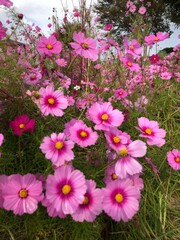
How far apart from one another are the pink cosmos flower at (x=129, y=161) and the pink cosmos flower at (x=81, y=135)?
0.39 ft

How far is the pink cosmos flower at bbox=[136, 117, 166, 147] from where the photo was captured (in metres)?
1.19

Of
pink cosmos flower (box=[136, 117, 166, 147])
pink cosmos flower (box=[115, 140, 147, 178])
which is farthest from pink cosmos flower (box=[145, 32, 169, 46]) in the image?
pink cosmos flower (box=[115, 140, 147, 178])

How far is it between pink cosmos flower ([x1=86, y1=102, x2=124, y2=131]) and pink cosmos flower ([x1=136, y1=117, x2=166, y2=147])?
95 millimetres

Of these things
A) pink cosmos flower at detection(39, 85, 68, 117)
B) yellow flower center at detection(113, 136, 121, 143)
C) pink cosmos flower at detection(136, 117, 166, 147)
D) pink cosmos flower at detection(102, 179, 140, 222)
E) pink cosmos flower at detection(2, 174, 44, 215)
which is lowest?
pink cosmos flower at detection(102, 179, 140, 222)

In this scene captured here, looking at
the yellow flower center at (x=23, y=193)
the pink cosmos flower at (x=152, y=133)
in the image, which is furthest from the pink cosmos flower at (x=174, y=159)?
the yellow flower center at (x=23, y=193)

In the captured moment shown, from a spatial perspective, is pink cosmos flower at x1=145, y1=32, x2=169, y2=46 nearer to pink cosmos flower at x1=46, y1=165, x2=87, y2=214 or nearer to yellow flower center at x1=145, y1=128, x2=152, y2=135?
yellow flower center at x1=145, y1=128, x2=152, y2=135

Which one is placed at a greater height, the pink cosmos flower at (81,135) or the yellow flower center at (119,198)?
the pink cosmos flower at (81,135)

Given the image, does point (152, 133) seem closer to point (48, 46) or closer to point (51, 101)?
point (51, 101)

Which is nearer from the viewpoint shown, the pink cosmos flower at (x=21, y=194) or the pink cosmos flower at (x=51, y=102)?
the pink cosmos flower at (x=21, y=194)

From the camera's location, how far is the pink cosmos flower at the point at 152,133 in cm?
119

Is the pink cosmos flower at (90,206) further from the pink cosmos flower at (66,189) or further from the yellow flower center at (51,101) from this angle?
the yellow flower center at (51,101)

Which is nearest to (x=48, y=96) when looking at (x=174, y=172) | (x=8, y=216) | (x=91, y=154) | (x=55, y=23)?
(x=91, y=154)

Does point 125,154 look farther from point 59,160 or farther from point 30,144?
point 30,144

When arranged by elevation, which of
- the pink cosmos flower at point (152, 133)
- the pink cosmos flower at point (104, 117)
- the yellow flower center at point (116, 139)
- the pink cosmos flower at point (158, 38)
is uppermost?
the pink cosmos flower at point (158, 38)
